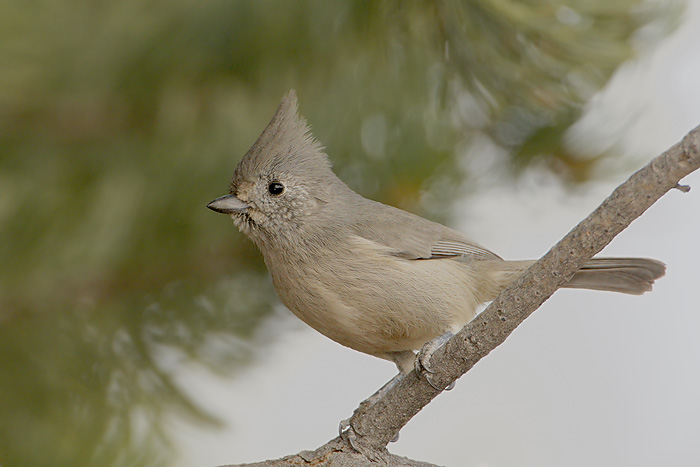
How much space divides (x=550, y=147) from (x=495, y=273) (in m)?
0.24

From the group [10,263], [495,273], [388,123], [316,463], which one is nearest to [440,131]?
[388,123]

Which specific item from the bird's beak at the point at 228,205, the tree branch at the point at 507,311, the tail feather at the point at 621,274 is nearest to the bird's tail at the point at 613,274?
the tail feather at the point at 621,274

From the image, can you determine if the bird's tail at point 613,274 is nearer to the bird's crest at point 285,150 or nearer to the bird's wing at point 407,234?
the bird's wing at point 407,234

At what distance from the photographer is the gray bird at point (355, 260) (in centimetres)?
106

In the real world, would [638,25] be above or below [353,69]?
above

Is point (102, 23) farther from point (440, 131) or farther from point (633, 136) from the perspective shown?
point (633, 136)

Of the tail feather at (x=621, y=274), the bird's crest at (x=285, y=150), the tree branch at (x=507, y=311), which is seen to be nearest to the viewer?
the tree branch at (x=507, y=311)

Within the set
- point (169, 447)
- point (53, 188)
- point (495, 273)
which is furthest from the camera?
point (495, 273)

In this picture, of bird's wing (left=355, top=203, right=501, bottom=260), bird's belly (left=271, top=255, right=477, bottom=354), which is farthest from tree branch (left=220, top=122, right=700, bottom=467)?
bird's wing (left=355, top=203, right=501, bottom=260)

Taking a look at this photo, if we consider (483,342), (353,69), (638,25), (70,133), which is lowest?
(483,342)

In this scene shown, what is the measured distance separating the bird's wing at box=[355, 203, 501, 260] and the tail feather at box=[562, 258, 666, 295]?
22 centimetres

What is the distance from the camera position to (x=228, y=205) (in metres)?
1.03

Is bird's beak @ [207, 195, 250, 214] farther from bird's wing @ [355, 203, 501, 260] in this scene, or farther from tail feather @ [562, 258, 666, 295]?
tail feather @ [562, 258, 666, 295]

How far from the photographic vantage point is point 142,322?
1.05 metres
